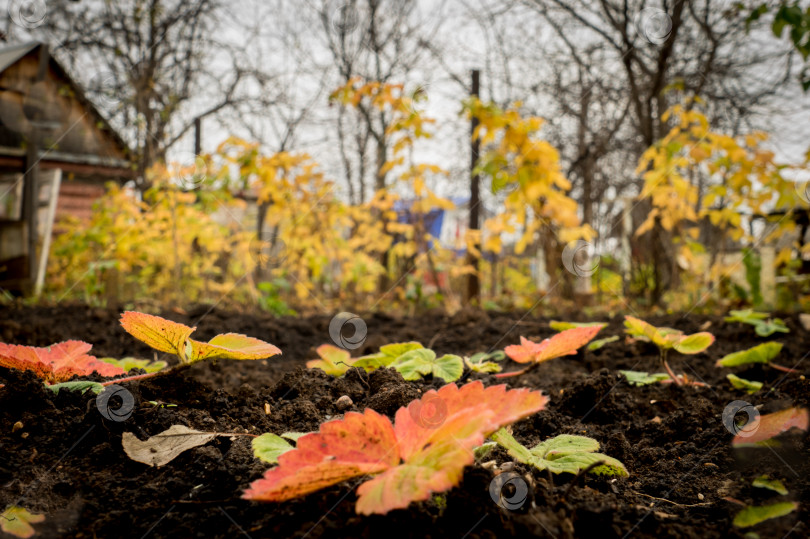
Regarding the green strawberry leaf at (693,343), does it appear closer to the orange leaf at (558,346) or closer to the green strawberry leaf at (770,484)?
the orange leaf at (558,346)

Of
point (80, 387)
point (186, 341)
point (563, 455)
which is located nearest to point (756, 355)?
point (563, 455)

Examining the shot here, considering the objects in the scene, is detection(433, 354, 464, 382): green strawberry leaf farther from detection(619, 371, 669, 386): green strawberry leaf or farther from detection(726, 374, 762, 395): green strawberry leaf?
detection(726, 374, 762, 395): green strawberry leaf

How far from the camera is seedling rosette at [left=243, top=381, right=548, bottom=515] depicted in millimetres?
471

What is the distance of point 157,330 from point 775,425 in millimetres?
850

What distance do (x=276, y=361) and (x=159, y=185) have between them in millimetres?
3135

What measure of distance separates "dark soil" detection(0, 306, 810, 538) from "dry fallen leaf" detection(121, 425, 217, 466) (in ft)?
0.04

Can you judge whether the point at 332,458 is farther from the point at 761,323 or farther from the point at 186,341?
the point at 761,323

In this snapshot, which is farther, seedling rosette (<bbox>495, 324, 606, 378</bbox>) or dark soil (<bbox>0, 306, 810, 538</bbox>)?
seedling rosette (<bbox>495, 324, 606, 378</bbox>)

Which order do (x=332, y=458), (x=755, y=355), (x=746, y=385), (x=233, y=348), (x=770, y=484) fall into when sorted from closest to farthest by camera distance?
(x=332, y=458), (x=770, y=484), (x=233, y=348), (x=746, y=385), (x=755, y=355)

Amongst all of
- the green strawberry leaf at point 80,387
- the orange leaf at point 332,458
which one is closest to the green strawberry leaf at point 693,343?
the orange leaf at point 332,458

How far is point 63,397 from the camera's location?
2.61 feet

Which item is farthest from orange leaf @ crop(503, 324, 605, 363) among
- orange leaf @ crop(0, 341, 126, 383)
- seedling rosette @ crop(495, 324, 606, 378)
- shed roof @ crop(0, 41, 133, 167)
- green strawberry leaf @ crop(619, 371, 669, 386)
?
shed roof @ crop(0, 41, 133, 167)

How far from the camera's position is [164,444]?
0.68 meters

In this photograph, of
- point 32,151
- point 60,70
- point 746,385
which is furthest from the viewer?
point 60,70
